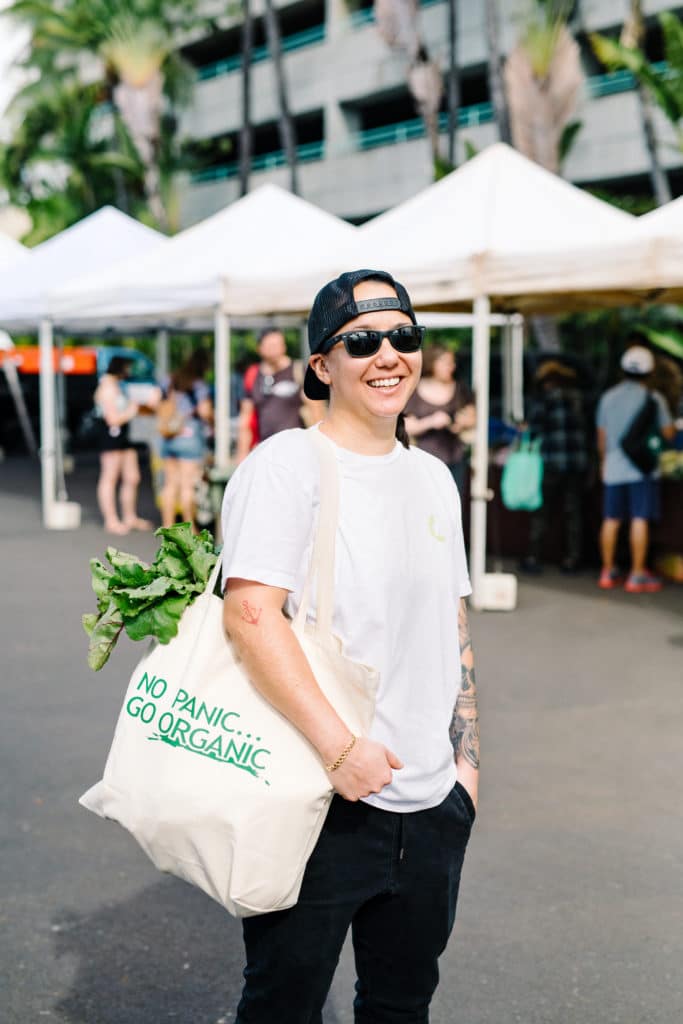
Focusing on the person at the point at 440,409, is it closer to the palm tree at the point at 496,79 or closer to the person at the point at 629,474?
the person at the point at 629,474

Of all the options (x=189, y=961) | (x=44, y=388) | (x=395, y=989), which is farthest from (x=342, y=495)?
(x=44, y=388)

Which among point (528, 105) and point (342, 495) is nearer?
point (342, 495)

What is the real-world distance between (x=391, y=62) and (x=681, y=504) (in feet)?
90.1

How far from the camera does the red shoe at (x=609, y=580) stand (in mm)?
9789

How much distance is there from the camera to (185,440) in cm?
1214

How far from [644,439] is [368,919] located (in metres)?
7.70

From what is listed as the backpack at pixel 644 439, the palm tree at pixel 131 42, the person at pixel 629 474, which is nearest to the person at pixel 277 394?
the person at pixel 629 474

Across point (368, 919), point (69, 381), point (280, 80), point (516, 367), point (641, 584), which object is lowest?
point (641, 584)

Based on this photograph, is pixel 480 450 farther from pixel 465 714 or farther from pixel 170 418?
pixel 465 714

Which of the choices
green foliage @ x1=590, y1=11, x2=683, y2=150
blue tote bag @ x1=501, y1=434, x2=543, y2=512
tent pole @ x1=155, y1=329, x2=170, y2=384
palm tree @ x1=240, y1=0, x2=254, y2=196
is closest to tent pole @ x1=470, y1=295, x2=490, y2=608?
blue tote bag @ x1=501, y1=434, x2=543, y2=512

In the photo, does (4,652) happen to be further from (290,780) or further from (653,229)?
(290,780)

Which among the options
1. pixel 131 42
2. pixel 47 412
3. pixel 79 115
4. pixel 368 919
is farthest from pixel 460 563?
pixel 79 115

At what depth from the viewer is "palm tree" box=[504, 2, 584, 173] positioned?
992 inches

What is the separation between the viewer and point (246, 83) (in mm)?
26141
